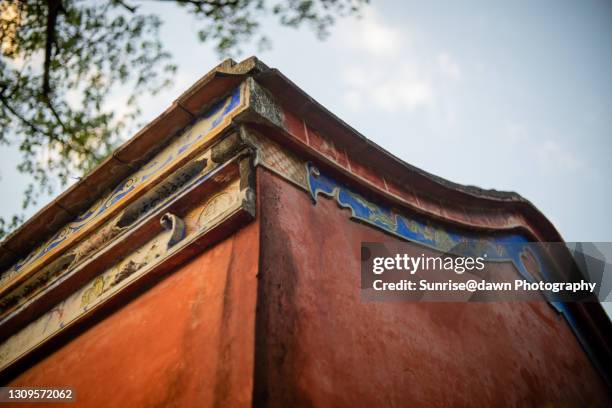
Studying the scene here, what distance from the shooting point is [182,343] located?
7.18ft

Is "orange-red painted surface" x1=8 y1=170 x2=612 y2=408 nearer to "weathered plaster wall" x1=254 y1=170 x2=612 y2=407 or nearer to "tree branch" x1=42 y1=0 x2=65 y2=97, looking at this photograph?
"weathered plaster wall" x1=254 y1=170 x2=612 y2=407

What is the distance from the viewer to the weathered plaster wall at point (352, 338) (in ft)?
6.47

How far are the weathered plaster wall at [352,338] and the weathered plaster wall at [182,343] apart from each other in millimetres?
103

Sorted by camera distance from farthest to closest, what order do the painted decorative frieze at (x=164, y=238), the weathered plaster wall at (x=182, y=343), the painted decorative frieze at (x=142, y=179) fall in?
the painted decorative frieze at (x=142, y=179)
the painted decorative frieze at (x=164, y=238)
the weathered plaster wall at (x=182, y=343)

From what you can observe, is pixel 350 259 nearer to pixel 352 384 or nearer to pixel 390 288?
pixel 390 288

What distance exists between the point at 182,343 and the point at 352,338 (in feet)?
2.96

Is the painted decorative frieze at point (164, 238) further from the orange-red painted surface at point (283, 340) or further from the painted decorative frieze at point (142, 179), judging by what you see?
the painted decorative frieze at point (142, 179)

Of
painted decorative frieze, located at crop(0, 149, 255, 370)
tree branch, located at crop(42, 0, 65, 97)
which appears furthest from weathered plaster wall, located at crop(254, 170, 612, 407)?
tree branch, located at crop(42, 0, 65, 97)

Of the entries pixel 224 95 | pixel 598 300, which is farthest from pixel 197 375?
pixel 598 300

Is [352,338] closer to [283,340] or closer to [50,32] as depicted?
[283,340]

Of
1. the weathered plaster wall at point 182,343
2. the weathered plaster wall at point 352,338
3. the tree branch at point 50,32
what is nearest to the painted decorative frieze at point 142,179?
the weathered plaster wall at point 352,338

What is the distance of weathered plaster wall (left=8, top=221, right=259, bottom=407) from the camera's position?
6.22ft

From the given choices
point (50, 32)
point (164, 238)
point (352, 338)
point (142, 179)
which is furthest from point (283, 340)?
point (50, 32)

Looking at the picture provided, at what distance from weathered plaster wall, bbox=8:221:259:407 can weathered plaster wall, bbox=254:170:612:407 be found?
0.34 ft
